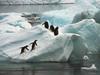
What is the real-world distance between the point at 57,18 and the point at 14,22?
1.32 m

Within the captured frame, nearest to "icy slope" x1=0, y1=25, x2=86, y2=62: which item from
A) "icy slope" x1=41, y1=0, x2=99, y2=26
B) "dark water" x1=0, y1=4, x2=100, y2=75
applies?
"dark water" x1=0, y1=4, x2=100, y2=75

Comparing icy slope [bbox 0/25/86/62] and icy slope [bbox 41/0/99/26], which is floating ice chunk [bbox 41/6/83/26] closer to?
icy slope [bbox 41/0/99/26]

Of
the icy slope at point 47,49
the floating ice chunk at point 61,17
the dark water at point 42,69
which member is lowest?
the dark water at point 42,69

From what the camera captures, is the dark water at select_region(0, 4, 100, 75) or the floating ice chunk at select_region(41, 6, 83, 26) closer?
the dark water at select_region(0, 4, 100, 75)

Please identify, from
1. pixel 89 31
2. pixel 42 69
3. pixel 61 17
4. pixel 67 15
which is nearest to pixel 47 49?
pixel 42 69

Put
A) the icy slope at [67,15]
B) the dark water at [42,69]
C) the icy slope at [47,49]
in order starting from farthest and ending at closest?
the icy slope at [67,15], the icy slope at [47,49], the dark water at [42,69]

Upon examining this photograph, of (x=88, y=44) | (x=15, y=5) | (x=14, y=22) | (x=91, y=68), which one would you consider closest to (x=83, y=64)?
(x=91, y=68)

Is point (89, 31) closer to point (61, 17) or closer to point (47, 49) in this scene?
point (47, 49)

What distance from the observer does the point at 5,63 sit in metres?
5.70

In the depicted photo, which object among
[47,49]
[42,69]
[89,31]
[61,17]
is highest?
[61,17]

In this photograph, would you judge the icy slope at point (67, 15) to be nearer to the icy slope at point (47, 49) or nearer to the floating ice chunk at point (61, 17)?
the floating ice chunk at point (61, 17)

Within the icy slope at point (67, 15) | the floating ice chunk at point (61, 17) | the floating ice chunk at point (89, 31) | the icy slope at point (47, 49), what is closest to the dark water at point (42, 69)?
the icy slope at point (47, 49)

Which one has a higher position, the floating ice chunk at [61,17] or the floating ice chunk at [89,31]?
the floating ice chunk at [61,17]

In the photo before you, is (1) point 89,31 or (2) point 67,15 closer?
(1) point 89,31
